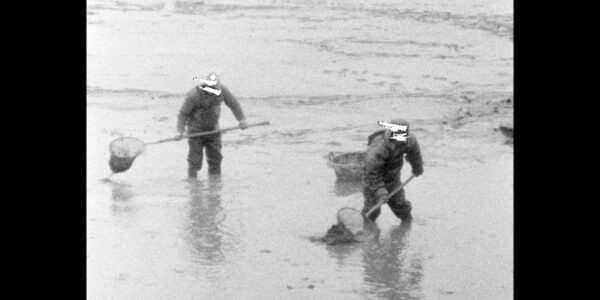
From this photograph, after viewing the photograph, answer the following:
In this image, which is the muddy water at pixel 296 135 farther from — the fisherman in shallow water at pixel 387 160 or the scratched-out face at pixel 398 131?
the scratched-out face at pixel 398 131

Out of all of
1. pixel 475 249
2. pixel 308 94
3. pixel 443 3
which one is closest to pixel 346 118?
pixel 308 94

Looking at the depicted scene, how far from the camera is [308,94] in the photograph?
13.9 metres

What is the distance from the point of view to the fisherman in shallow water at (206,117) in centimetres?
1301

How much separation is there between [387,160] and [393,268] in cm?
99

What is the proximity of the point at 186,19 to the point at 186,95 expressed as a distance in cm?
135

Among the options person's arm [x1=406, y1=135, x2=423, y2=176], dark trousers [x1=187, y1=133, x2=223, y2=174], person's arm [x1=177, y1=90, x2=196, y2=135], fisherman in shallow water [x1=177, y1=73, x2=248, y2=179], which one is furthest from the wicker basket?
person's arm [x1=177, y1=90, x2=196, y2=135]

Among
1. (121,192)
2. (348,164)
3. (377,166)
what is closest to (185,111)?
(121,192)

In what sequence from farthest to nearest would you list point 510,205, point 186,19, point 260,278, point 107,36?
point 186,19, point 107,36, point 510,205, point 260,278

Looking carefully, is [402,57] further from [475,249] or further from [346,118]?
[475,249]

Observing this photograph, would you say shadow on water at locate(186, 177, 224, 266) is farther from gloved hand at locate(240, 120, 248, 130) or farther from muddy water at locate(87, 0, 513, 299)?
gloved hand at locate(240, 120, 248, 130)

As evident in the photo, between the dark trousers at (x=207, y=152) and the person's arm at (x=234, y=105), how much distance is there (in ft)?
1.09

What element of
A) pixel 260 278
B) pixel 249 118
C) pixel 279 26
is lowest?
pixel 260 278

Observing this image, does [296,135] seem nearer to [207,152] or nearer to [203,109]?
[207,152]

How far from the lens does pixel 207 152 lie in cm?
1330
